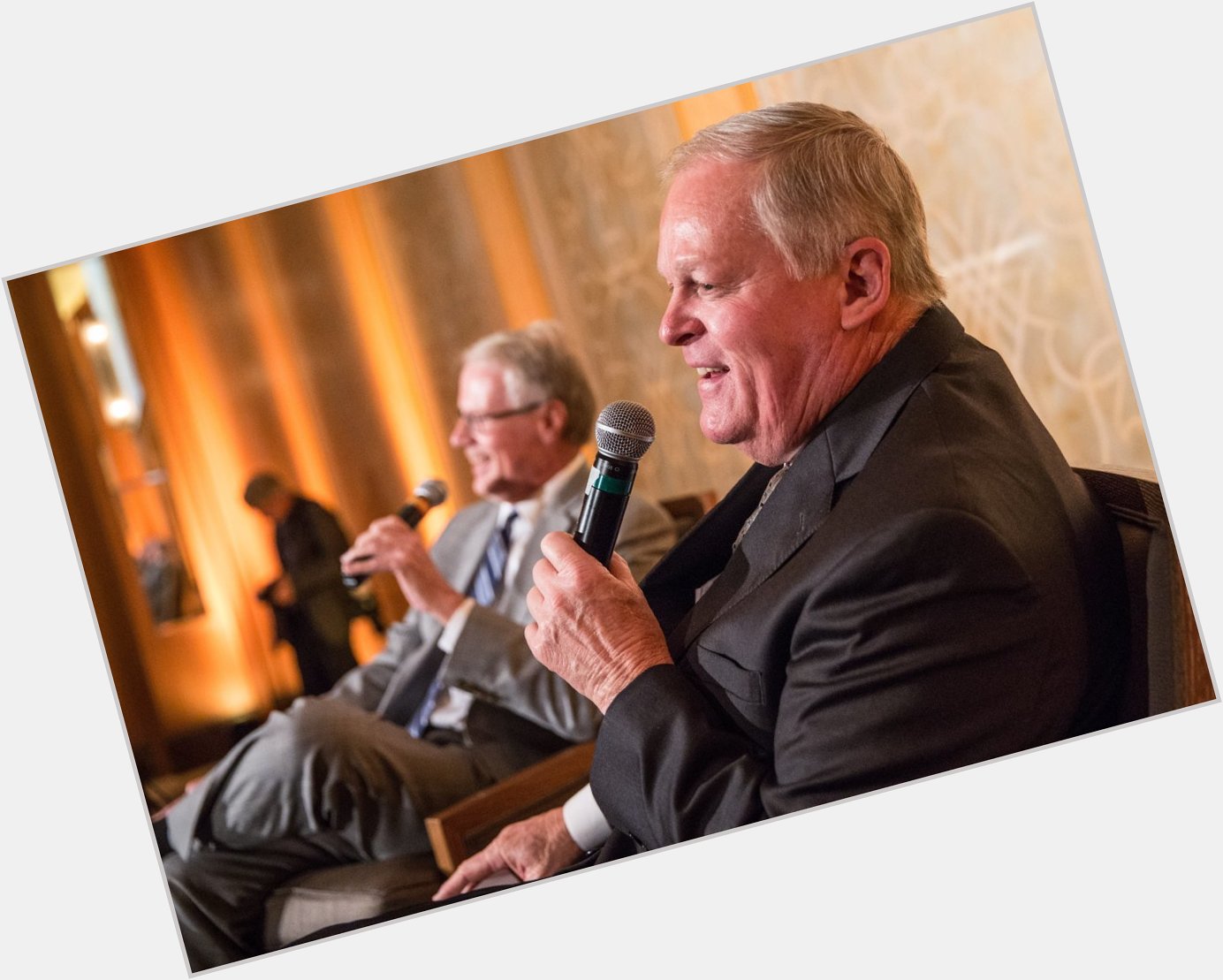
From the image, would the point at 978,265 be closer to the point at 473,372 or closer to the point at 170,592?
the point at 473,372

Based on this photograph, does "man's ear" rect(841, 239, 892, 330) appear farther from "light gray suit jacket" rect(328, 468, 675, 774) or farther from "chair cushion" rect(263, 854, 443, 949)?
"chair cushion" rect(263, 854, 443, 949)

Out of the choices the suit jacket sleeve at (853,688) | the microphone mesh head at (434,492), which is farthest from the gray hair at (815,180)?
the microphone mesh head at (434,492)

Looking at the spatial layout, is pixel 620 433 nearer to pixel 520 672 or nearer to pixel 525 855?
pixel 525 855

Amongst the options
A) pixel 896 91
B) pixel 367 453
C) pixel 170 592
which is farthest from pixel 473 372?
pixel 896 91

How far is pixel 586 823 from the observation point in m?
1.57

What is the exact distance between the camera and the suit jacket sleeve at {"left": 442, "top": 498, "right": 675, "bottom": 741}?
2154 millimetres

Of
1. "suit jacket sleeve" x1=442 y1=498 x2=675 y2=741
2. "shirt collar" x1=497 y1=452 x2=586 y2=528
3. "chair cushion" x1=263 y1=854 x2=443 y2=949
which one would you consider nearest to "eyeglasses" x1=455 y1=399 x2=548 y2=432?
"shirt collar" x1=497 y1=452 x2=586 y2=528

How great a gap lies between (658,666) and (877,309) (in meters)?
0.53

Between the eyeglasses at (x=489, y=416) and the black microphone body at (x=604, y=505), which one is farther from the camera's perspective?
the eyeglasses at (x=489, y=416)

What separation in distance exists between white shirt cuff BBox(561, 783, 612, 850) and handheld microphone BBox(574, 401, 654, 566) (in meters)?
0.44

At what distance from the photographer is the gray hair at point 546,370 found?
2.50m

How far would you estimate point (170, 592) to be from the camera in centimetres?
263

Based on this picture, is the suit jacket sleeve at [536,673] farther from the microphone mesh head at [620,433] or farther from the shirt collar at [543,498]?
the microphone mesh head at [620,433]

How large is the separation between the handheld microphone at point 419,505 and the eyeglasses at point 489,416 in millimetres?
185
